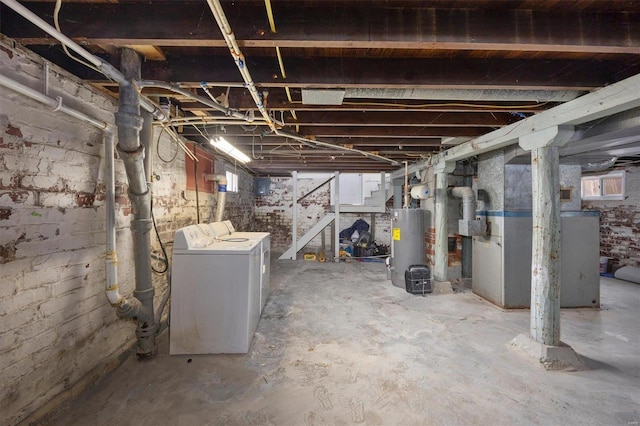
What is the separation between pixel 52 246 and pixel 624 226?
8.02 m

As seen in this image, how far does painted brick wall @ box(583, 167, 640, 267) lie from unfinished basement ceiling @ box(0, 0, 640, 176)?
14.7 ft

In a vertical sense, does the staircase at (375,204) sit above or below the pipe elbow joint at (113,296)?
above

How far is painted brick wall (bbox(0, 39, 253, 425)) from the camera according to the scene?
132 cm

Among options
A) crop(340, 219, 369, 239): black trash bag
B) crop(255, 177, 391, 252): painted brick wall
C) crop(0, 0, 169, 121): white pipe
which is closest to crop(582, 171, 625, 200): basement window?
crop(255, 177, 391, 252): painted brick wall

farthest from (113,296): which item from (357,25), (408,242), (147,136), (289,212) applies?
(289,212)

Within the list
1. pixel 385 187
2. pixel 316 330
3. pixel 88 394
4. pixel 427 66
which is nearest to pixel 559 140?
pixel 427 66

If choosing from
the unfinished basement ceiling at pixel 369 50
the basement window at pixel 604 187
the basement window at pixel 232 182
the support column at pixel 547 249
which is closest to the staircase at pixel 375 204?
the basement window at pixel 232 182

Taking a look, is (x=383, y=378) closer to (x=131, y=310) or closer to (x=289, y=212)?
(x=131, y=310)

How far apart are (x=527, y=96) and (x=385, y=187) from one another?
4.69 meters

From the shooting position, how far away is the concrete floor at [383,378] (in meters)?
1.58

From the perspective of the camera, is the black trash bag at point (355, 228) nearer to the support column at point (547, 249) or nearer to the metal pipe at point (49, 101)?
the support column at point (547, 249)

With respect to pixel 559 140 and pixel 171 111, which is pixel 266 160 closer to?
pixel 171 111

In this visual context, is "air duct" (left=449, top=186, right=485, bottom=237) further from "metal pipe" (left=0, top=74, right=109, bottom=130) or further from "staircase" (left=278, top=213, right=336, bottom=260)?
"metal pipe" (left=0, top=74, right=109, bottom=130)

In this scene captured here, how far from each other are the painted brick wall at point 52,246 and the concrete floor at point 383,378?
0.83ft
